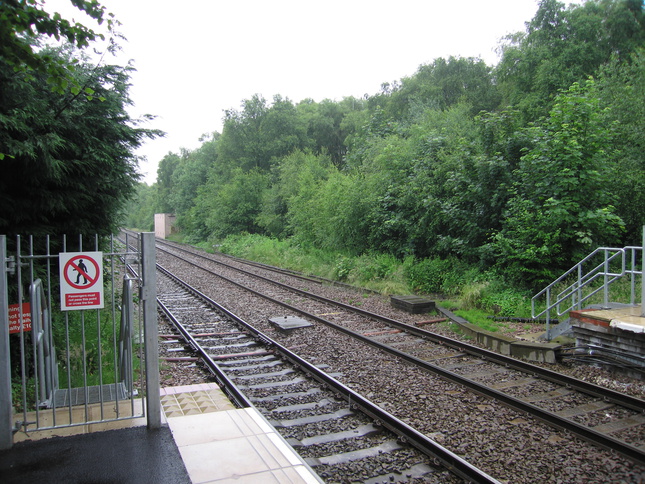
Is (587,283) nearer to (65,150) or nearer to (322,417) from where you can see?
(322,417)

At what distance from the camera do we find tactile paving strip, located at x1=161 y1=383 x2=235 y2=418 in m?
5.46

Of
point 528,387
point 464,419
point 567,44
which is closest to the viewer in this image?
point 464,419

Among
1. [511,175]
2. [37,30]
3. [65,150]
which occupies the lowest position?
[65,150]

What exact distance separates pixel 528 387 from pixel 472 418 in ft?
4.91

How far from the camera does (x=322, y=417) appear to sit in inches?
222

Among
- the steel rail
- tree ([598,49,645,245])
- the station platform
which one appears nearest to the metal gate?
the station platform

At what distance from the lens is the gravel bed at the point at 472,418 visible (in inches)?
172

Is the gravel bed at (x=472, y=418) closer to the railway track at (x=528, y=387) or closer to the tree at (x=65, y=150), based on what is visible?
the railway track at (x=528, y=387)

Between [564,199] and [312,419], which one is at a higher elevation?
[564,199]

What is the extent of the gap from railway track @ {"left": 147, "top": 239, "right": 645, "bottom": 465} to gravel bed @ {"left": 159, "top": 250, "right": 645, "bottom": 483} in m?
0.13

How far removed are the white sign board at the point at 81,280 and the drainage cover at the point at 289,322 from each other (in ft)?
19.2

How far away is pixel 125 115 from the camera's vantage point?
7.70 metres

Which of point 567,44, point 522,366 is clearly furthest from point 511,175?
point 567,44

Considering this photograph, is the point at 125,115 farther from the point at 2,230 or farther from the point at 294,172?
the point at 294,172
